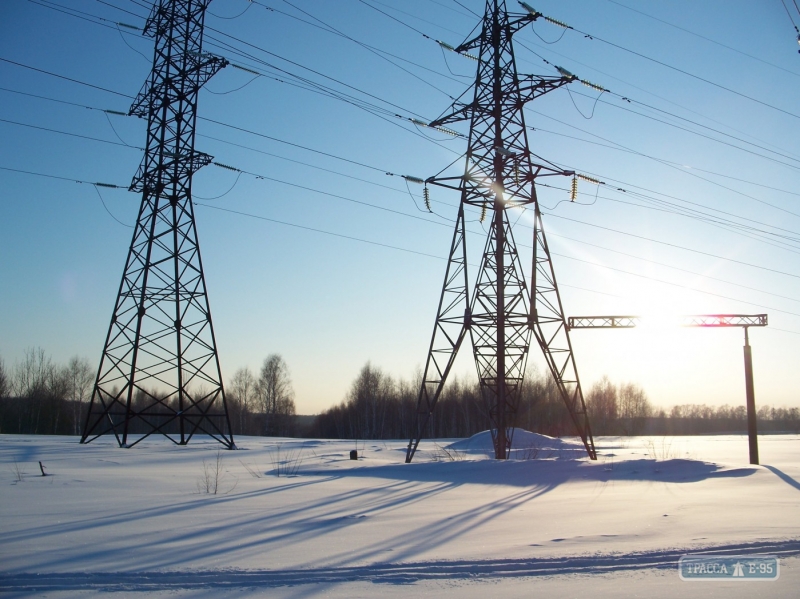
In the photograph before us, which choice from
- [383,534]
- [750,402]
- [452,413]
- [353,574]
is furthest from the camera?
[452,413]

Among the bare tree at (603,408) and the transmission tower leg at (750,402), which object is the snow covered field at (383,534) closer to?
the transmission tower leg at (750,402)

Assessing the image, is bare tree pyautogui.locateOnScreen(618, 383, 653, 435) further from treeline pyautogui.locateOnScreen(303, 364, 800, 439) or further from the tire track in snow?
the tire track in snow

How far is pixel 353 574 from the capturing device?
5.63m

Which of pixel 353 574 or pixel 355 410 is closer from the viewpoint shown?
pixel 353 574

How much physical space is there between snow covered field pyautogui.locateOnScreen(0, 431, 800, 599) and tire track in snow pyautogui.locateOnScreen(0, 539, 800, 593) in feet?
0.07

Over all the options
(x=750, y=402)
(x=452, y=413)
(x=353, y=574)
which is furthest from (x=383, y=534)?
(x=452, y=413)

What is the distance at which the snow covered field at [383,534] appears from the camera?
533 cm

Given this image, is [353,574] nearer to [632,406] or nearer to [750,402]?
[750,402]

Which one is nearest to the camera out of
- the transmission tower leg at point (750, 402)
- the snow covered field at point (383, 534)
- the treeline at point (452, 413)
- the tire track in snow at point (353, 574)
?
the tire track in snow at point (353, 574)

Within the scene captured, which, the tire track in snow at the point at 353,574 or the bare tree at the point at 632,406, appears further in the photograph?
the bare tree at the point at 632,406

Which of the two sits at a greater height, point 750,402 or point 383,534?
point 750,402

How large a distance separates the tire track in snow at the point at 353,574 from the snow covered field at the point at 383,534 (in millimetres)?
20

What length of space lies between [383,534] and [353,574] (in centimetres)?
192

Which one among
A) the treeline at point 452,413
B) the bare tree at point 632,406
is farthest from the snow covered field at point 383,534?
the bare tree at point 632,406
